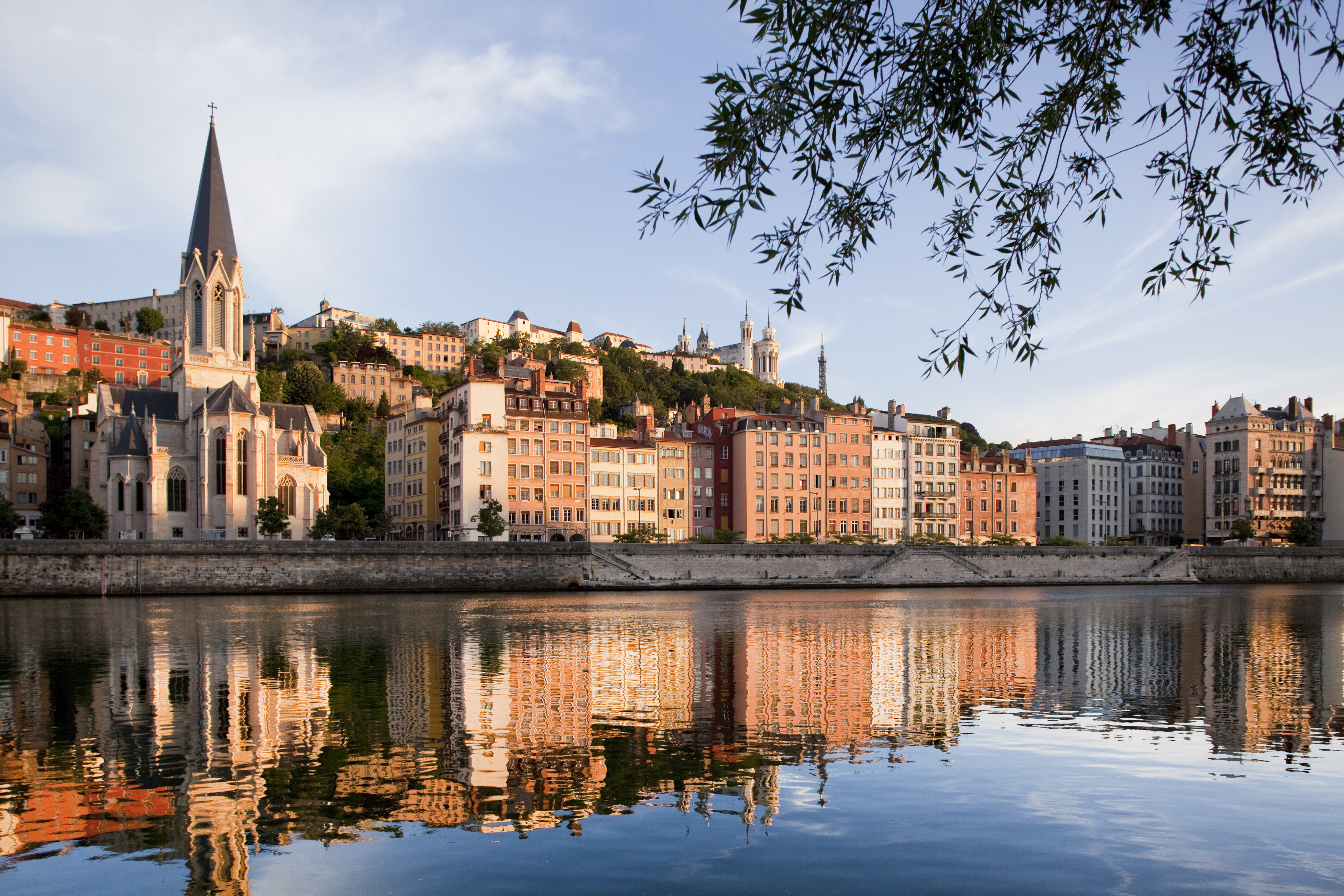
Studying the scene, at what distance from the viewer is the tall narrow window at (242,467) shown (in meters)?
92.3

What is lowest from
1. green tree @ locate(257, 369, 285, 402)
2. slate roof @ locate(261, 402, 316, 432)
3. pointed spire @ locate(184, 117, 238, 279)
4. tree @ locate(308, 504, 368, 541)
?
tree @ locate(308, 504, 368, 541)

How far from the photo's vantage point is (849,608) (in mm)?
55594

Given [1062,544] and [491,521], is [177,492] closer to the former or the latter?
[491,521]

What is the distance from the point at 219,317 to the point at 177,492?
17.6m

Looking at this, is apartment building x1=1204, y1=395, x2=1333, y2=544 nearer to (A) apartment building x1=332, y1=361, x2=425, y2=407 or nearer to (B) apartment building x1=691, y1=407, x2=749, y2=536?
(B) apartment building x1=691, y1=407, x2=749, y2=536

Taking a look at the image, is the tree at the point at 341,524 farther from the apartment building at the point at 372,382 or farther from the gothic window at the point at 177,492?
the apartment building at the point at 372,382

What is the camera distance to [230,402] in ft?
304

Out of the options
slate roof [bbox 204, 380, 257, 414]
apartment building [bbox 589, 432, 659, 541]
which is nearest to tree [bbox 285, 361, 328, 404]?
slate roof [bbox 204, 380, 257, 414]

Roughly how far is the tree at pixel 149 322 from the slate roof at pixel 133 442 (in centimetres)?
9475

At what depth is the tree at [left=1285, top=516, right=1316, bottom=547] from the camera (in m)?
124

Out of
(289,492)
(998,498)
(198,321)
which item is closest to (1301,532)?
(998,498)

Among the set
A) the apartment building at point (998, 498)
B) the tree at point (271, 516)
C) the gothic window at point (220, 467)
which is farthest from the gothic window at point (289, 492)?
the apartment building at point (998, 498)

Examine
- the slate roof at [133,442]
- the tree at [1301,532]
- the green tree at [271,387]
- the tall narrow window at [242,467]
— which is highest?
the green tree at [271,387]

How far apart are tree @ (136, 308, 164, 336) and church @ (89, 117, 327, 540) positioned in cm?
8433
